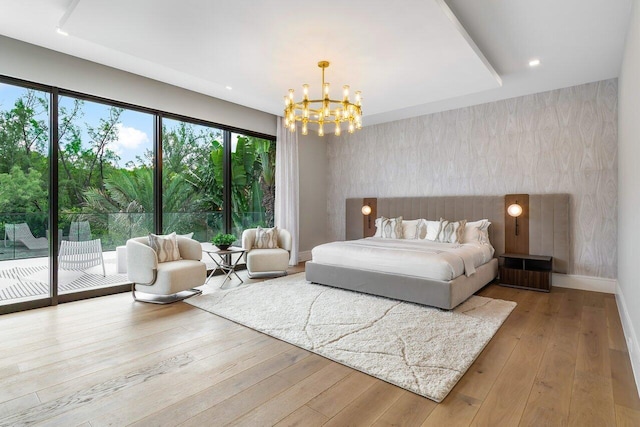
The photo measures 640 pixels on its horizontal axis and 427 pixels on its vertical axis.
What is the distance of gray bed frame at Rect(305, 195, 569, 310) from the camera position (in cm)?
364

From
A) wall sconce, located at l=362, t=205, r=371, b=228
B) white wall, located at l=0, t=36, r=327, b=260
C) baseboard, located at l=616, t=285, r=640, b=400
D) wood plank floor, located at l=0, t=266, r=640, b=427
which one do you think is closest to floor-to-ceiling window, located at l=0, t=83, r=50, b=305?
white wall, located at l=0, t=36, r=327, b=260

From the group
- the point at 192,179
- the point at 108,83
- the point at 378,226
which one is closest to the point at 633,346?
the point at 378,226

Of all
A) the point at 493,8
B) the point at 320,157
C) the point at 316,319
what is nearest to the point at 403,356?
the point at 316,319

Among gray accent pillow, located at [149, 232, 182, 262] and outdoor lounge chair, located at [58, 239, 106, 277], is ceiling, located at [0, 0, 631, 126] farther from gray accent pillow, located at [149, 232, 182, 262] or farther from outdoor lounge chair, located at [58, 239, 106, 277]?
outdoor lounge chair, located at [58, 239, 106, 277]

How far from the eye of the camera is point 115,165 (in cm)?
446

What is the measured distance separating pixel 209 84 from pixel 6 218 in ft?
9.14

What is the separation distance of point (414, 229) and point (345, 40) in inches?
131

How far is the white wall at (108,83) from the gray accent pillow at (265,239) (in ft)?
6.27

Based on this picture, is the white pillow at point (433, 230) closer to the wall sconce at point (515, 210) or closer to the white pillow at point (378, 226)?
the white pillow at point (378, 226)

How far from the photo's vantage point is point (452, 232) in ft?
16.4

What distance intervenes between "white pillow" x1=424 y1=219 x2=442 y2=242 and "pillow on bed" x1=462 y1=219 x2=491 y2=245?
39cm

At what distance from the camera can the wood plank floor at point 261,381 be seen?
5.99 feet

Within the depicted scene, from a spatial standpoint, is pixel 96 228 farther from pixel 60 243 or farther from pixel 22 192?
pixel 22 192

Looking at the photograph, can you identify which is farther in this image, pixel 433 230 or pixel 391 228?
pixel 391 228
